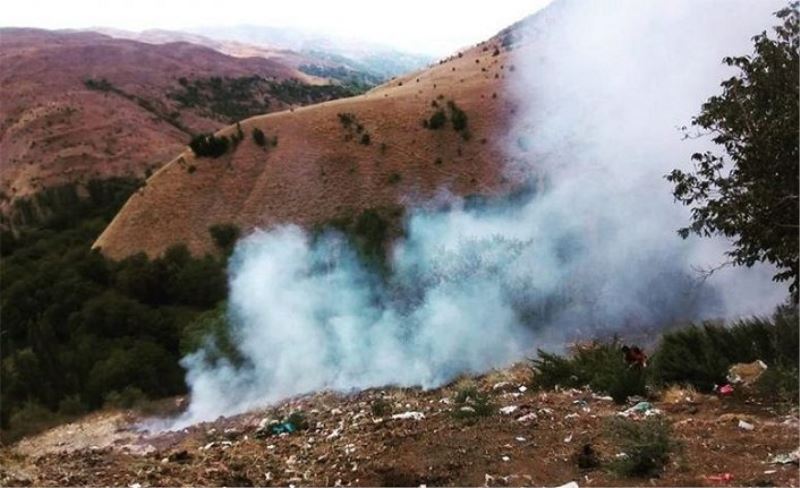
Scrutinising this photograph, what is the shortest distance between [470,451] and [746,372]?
158 inches

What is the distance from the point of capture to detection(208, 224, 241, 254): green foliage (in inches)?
1109

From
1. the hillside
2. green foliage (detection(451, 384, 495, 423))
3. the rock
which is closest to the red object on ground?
the rock

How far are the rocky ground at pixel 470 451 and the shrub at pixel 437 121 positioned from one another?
2173 centimetres

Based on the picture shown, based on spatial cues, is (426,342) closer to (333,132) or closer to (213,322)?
(213,322)

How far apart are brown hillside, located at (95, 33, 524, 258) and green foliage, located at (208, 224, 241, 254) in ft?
0.98

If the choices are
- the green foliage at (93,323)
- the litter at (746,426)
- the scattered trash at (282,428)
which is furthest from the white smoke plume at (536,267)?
the litter at (746,426)

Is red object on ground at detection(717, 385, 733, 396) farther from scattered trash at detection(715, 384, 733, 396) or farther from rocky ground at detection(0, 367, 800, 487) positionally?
rocky ground at detection(0, 367, 800, 487)

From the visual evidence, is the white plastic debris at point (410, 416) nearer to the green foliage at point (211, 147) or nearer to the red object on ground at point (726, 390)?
the red object on ground at point (726, 390)

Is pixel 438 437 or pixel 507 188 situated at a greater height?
pixel 507 188

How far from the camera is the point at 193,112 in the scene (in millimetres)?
73875

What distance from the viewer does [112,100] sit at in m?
70.9

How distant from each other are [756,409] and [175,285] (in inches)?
886

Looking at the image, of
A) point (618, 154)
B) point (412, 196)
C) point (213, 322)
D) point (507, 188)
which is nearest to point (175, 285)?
point (213, 322)

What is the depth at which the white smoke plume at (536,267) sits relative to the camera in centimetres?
1650
